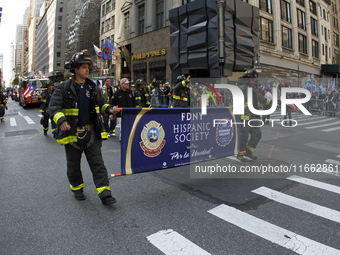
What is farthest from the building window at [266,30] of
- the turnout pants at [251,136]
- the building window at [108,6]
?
the turnout pants at [251,136]

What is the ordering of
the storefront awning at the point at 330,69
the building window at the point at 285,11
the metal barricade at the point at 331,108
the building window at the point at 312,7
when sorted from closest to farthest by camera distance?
the metal barricade at the point at 331,108 < the building window at the point at 285,11 < the building window at the point at 312,7 < the storefront awning at the point at 330,69

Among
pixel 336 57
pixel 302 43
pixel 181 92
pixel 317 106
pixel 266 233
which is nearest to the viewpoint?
pixel 266 233

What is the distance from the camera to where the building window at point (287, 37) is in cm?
3434

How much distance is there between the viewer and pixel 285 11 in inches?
1363

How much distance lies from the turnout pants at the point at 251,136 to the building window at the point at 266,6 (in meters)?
28.8

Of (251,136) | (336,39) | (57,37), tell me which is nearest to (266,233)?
(251,136)

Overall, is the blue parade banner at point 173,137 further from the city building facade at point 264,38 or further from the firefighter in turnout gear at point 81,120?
the city building facade at point 264,38

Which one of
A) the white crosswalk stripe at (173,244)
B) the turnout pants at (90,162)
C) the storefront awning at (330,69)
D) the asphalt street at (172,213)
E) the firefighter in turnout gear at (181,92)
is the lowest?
the white crosswalk stripe at (173,244)

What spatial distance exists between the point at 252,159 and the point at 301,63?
121ft

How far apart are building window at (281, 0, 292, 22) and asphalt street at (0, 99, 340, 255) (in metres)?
33.7

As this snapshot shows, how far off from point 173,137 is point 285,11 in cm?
3663

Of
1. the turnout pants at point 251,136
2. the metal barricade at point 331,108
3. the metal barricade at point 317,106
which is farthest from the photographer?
the metal barricade at point 317,106

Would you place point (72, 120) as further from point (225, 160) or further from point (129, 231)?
point (225, 160)

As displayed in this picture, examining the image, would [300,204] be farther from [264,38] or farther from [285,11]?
[285,11]
